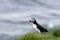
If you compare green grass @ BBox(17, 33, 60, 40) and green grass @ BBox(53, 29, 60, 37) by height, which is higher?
green grass @ BBox(53, 29, 60, 37)

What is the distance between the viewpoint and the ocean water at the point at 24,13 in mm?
24520

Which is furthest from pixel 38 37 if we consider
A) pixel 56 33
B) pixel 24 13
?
pixel 24 13

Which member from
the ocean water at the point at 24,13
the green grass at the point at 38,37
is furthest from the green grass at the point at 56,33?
the ocean water at the point at 24,13

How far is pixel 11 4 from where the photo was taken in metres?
32.0

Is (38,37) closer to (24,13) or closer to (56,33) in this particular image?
(56,33)

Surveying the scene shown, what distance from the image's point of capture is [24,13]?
2928 cm

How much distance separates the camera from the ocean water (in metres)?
24.5

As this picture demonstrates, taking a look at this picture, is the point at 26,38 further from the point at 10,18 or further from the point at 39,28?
the point at 10,18

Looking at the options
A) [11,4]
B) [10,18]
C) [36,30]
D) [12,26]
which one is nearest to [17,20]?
[10,18]

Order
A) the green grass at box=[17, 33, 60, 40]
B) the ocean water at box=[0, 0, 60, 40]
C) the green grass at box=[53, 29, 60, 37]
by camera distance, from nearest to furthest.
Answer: the green grass at box=[17, 33, 60, 40]
the green grass at box=[53, 29, 60, 37]
the ocean water at box=[0, 0, 60, 40]

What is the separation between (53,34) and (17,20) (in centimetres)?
1231

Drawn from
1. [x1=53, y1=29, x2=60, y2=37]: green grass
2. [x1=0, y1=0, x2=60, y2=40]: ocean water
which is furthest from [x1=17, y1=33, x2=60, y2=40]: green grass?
[x1=0, y1=0, x2=60, y2=40]: ocean water

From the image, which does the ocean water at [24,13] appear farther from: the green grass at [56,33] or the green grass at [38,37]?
the green grass at [38,37]

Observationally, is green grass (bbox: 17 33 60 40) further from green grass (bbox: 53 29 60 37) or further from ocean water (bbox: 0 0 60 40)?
ocean water (bbox: 0 0 60 40)
